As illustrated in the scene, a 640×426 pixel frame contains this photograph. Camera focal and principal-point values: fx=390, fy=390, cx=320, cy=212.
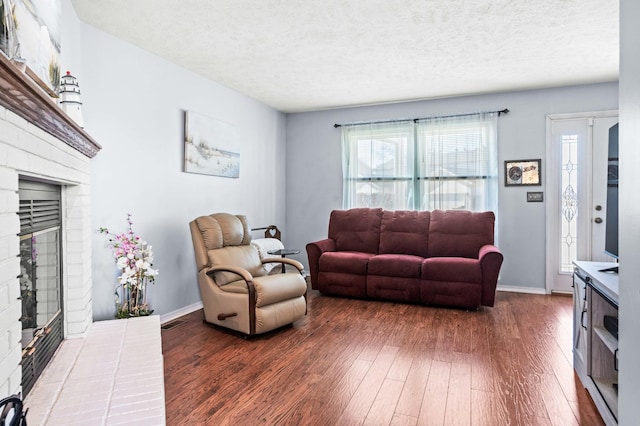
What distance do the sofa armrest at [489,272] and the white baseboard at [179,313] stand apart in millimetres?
2978

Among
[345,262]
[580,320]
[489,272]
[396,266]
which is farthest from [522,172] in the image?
[580,320]

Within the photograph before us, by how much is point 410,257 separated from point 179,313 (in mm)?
2547

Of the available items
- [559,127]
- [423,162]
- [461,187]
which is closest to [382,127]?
[423,162]

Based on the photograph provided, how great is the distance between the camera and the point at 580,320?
7.86 ft

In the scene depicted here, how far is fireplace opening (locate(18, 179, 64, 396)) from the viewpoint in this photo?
5.55 feet

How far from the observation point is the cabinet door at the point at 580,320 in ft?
7.58

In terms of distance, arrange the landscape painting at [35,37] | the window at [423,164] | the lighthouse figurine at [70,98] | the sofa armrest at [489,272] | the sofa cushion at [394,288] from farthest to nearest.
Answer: the window at [423,164] → the sofa cushion at [394,288] → the sofa armrest at [489,272] → the lighthouse figurine at [70,98] → the landscape painting at [35,37]

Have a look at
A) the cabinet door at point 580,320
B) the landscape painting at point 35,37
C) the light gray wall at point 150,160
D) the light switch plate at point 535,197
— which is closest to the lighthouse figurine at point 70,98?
the landscape painting at point 35,37

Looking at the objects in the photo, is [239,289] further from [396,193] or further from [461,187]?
[461,187]

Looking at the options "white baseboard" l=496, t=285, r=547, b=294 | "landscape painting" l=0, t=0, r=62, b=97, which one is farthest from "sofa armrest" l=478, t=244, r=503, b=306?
"landscape painting" l=0, t=0, r=62, b=97

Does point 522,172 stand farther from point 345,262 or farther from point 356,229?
point 345,262

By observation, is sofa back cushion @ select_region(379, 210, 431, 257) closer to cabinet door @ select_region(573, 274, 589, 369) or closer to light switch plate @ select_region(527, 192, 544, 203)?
light switch plate @ select_region(527, 192, 544, 203)

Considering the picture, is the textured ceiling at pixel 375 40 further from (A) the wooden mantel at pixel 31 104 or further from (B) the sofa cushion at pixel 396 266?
(B) the sofa cushion at pixel 396 266

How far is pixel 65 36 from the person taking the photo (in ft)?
8.37
